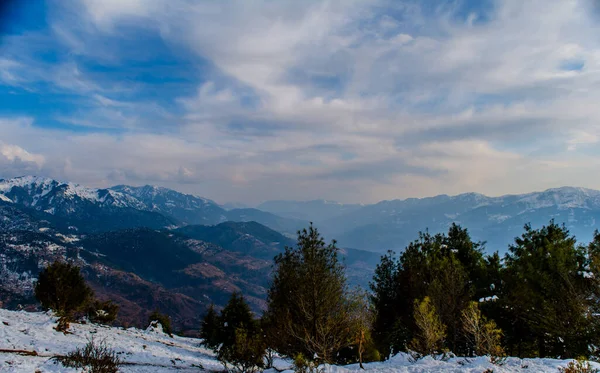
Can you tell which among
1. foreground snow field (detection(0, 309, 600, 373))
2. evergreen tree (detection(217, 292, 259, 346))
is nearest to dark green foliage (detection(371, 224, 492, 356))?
foreground snow field (detection(0, 309, 600, 373))

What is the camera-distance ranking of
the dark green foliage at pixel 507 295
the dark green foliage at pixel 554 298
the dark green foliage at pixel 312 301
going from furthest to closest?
1. the dark green foliage at pixel 554 298
2. the dark green foliage at pixel 507 295
3. the dark green foliage at pixel 312 301

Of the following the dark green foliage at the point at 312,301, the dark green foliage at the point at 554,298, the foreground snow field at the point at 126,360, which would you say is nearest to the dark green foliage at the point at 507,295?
the dark green foliage at the point at 554,298

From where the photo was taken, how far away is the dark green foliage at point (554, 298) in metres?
25.7

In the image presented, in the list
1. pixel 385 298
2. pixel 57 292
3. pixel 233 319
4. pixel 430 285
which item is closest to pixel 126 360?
pixel 233 319

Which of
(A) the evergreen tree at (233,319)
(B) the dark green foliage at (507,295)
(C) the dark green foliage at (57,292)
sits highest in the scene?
(B) the dark green foliage at (507,295)

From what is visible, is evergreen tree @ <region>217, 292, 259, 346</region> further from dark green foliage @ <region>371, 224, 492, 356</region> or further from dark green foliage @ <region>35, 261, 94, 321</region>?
dark green foliage @ <region>35, 261, 94, 321</region>

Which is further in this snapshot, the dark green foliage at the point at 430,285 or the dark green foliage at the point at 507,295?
the dark green foliage at the point at 430,285

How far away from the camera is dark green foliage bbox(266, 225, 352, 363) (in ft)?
79.5

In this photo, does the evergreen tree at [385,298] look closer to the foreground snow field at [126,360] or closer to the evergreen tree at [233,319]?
the foreground snow field at [126,360]

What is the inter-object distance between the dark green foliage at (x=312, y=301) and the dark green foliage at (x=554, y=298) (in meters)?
18.7

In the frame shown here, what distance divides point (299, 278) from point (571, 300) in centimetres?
2284

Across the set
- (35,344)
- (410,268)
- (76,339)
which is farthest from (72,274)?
(410,268)

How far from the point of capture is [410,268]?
4228 centimetres

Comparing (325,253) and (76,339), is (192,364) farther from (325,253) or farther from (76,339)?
(325,253)
